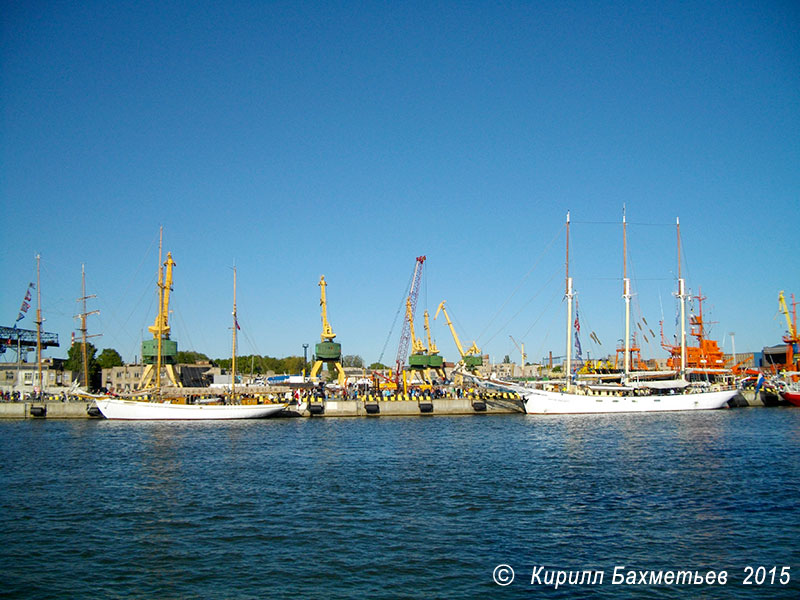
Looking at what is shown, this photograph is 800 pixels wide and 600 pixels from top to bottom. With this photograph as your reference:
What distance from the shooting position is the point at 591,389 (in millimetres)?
94625

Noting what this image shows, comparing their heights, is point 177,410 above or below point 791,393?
below

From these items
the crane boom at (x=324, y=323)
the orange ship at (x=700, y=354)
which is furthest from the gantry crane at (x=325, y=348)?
the orange ship at (x=700, y=354)

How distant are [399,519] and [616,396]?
232ft

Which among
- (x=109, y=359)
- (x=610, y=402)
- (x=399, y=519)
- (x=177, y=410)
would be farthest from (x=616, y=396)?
(x=109, y=359)

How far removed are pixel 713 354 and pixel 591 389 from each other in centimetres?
3865

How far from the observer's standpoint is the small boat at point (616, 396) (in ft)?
287

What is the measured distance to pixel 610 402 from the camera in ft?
290

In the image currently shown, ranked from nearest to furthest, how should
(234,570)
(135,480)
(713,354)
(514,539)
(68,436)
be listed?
(234,570) → (514,539) → (135,480) → (68,436) → (713,354)

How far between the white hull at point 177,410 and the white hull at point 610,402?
34.1 m

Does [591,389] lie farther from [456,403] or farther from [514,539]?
[514,539]

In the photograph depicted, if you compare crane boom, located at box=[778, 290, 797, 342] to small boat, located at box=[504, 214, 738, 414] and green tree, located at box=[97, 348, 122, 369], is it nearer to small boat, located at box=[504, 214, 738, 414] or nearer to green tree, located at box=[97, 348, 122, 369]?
small boat, located at box=[504, 214, 738, 414]

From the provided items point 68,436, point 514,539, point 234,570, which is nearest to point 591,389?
point 68,436

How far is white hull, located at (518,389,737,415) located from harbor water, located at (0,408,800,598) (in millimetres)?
36790

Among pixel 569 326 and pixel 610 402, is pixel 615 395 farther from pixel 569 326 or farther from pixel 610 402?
pixel 569 326
